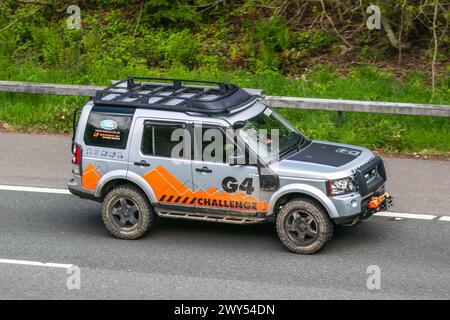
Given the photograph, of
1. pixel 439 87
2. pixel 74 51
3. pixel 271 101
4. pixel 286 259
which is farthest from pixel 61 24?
pixel 286 259

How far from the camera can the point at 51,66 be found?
19969 millimetres

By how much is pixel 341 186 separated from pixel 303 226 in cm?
66

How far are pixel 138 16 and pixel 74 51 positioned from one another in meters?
1.89

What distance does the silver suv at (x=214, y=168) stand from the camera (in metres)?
11.7

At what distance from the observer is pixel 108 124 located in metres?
12.4

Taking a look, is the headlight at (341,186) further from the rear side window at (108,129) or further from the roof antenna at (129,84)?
the roof antenna at (129,84)

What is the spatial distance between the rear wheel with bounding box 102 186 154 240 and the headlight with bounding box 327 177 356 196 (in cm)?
234

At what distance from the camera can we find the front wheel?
11664mm

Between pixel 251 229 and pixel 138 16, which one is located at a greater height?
pixel 138 16

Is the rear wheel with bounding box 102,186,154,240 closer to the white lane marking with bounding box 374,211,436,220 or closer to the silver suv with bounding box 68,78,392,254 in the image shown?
the silver suv with bounding box 68,78,392,254

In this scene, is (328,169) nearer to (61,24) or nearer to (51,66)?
(51,66)

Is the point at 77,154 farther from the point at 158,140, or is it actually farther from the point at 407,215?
the point at 407,215

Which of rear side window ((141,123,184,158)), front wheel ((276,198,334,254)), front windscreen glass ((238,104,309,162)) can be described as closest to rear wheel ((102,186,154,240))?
rear side window ((141,123,184,158))

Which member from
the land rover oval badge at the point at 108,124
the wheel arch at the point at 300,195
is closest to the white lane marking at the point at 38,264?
the land rover oval badge at the point at 108,124
